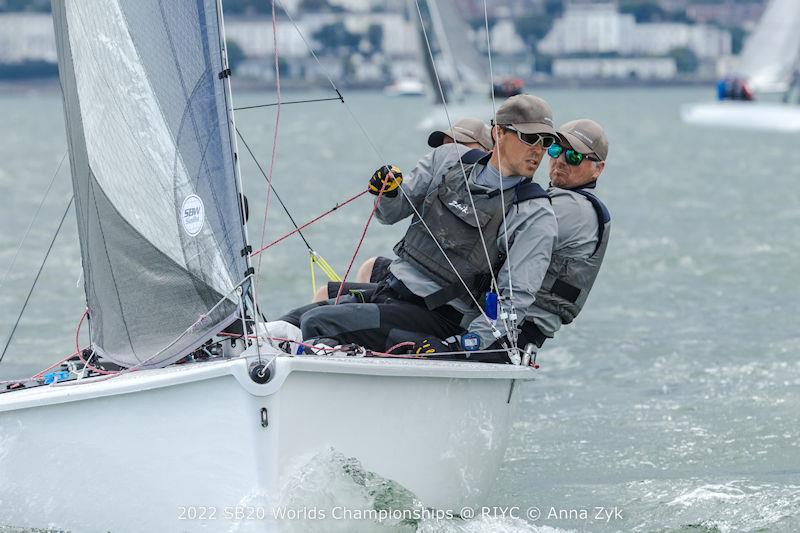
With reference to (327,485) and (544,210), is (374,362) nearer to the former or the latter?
(327,485)

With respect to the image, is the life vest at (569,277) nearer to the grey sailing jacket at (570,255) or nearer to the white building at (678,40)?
the grey sailing jacket at (570,255)

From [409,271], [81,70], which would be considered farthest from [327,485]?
[81,70]

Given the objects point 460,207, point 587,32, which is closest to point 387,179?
point 460,207

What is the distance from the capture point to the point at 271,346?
13.2 feet

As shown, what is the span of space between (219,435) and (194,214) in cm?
63

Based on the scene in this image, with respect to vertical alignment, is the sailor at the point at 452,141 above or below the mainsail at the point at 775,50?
above

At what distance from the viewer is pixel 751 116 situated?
39781 mm

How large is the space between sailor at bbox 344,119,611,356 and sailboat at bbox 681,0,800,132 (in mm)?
34830

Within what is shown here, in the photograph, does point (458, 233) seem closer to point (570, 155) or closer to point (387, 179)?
point (387, 179)

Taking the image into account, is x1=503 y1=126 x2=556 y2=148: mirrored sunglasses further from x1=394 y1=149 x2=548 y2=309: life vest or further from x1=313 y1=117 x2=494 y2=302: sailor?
x1=313 y1=117 x2=494 y2=302: sailor

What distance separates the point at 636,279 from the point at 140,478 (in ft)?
24.4

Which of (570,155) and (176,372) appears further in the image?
(570,155)

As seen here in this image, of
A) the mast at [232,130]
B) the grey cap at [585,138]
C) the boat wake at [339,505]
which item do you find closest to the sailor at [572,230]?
the grey cap at [585,138]

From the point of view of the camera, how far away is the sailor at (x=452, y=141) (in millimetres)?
4973
